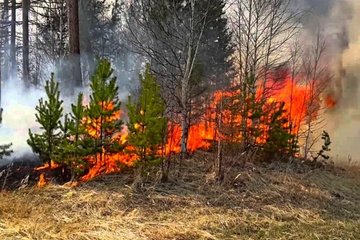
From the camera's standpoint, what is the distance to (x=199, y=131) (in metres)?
12.7

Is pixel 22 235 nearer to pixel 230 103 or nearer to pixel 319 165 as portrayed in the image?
pixel 230 103

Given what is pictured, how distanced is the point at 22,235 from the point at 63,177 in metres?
2.98

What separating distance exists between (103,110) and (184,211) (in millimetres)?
2914

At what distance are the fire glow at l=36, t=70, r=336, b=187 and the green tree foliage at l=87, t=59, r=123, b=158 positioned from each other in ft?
0.17

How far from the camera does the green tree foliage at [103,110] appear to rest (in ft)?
27.5

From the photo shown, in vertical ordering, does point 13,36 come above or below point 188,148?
above

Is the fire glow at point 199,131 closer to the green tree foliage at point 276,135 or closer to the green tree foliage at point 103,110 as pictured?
the green tree foliage at point 103,110

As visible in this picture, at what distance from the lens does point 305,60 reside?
16234 mm

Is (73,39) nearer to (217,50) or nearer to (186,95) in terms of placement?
(186,95)

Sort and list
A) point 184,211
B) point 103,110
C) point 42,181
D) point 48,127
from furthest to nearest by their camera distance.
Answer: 1. point 103,110
2. point 48,127
3. point 42,181
4. point 184,211

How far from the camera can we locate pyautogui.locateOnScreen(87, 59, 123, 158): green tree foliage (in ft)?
27.5

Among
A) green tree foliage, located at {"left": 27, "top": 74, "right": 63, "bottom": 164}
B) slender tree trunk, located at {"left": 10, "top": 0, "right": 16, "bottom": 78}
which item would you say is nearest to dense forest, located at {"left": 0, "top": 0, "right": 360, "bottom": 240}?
green tree foliage, located at {"left": 27, "top": 74, "right": 63, "bottom": 164}

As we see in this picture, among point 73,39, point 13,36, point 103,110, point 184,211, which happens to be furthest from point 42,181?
point 13,36

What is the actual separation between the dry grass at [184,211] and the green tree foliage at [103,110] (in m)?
0.72
